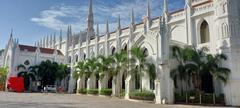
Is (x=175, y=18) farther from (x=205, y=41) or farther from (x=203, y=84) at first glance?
(x=203, y=84)

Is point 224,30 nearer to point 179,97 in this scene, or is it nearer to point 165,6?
point 179,97

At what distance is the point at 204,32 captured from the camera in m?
30.2

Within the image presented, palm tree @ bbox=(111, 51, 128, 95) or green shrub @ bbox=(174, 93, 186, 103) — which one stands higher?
palm tree @ bbox=(111, 51, 128, 95)

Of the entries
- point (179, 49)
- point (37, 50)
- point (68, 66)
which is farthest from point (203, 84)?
point (37, 50)

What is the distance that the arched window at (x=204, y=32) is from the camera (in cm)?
2953

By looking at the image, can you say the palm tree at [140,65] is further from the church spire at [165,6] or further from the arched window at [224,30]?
the church spire at [165,6]

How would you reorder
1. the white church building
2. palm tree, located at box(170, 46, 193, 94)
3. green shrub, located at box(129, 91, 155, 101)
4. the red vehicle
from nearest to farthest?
1. the white church building
2. palm tree, located at box(170, 46, 193, 94)
3. green shrub, located at box(129, 91, 155, 101)
4. the red vehicle

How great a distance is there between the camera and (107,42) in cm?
4631

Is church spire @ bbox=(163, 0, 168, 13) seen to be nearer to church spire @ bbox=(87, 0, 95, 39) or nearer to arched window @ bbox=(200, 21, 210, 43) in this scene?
arched window @ bbox=(200, 21, 210, 43)

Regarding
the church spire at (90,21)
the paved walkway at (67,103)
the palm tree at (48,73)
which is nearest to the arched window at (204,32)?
the paved walkway at (67,103)

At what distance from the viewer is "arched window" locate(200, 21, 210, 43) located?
1162 inches

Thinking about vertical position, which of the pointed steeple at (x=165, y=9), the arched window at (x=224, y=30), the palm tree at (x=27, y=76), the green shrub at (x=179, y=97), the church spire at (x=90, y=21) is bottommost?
the green shrub at (x=179, y=97)

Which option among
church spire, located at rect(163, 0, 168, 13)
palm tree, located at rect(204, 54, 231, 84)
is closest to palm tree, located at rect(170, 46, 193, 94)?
palm tree, located at rect(204, 54, 231, 84)

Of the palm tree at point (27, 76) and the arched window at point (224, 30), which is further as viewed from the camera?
the palm tree at point (27, 76)
